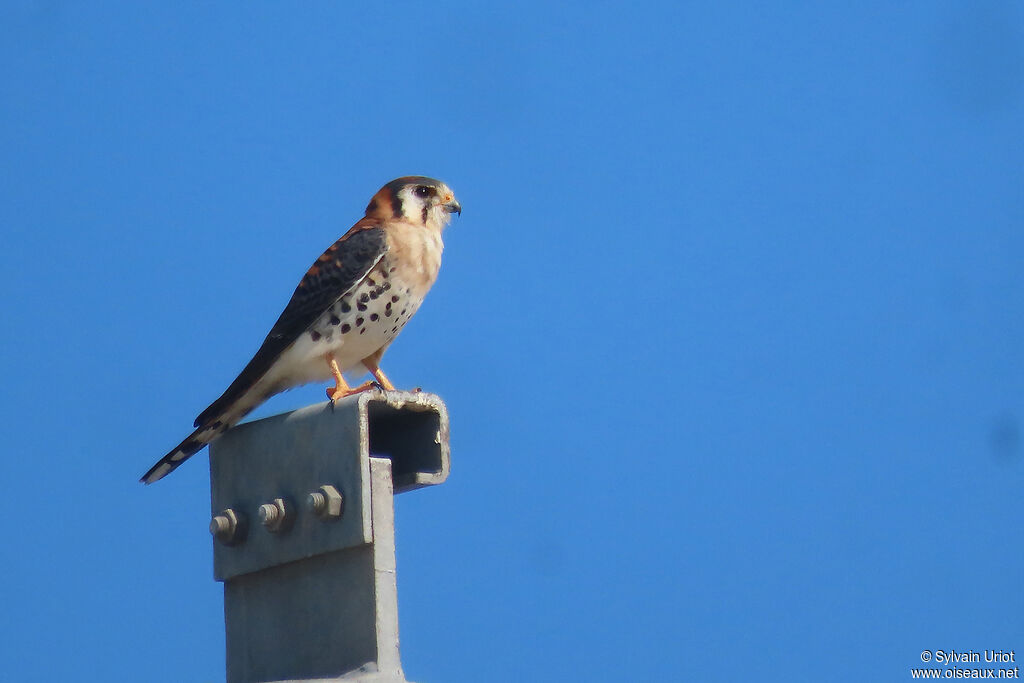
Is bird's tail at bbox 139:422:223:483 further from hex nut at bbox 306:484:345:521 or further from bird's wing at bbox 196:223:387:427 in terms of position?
hex nut at bbox 306:484:345:521

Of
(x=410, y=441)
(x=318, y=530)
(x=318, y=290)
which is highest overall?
(x=318, y=290)

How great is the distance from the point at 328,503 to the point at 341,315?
1572 millimetres

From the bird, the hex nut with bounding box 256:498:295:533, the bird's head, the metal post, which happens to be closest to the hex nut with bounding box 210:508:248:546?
the metal post

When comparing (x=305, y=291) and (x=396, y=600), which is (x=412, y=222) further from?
(x=396, y=600)

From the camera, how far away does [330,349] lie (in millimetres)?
5449

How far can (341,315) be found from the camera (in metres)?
5.43

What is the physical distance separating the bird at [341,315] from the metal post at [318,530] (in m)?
0.64

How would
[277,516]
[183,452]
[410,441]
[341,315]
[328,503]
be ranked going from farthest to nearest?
1. [341,315]
2. [183,452]
3. [410,441]
4. [277,516]
5. [328,503]

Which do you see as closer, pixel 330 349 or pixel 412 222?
pixel 330 349

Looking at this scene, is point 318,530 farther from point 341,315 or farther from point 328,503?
point 341,315

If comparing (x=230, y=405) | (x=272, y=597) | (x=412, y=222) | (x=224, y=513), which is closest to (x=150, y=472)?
(x=230, y=405)

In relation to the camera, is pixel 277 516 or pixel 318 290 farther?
pixel 318 290

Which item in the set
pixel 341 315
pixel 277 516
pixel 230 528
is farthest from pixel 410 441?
pixel 341 315

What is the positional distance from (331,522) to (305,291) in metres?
1.70
